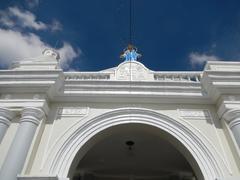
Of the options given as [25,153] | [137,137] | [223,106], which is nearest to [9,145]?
[25,153]

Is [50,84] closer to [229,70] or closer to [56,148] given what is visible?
[56,148]

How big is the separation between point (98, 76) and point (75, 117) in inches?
61.7

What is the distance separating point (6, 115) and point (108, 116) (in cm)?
234

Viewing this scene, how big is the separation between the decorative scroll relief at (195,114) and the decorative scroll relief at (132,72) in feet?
4.70

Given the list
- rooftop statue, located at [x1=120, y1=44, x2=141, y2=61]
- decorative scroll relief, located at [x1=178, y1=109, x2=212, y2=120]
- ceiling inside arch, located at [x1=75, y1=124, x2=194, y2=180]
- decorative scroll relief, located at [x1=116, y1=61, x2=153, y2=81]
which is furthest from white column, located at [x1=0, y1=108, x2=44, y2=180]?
rooftop statue, located at [x1=120, y1=44, x2=141, y2=61]

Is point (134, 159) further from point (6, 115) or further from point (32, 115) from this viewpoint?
point (6, 115)

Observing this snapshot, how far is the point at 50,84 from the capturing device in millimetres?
5145

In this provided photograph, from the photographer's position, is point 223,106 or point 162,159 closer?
point 223,106

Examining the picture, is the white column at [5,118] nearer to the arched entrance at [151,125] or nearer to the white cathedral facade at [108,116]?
the white cathedral facade at [108,116]

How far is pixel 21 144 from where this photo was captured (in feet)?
14.3

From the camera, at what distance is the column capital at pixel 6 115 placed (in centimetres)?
484

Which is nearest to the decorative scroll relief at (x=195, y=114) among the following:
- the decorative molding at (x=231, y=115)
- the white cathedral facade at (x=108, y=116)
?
the white cathedral facade at (x=108, y=116)

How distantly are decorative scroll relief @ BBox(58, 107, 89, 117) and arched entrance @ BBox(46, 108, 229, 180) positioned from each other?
1.12 feet

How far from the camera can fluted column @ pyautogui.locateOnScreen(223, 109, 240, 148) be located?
4.60m
